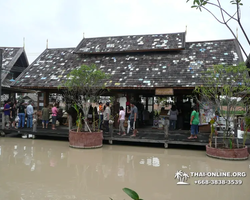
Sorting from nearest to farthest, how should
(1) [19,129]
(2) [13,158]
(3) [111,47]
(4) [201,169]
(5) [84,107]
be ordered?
(4) [201,169] < (2) [13,158] < (5) [84,107] < (1) [19,129] < (3) [111,47]

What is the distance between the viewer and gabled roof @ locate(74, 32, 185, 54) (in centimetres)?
1209

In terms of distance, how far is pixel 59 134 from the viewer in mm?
9914

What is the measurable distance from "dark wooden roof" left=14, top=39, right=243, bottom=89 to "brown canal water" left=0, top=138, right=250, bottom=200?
3175 mm

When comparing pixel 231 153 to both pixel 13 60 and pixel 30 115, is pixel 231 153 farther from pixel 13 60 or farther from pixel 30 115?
pixel 13 60

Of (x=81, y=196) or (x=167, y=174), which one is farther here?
(x=167, y=174)

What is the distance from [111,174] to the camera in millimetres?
5594

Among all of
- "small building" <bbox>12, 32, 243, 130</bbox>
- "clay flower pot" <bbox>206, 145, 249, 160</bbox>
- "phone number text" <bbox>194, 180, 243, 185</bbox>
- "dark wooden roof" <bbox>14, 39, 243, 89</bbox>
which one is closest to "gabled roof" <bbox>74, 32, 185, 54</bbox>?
"small building" <bbox>12, 32, 243, 130</bbox>

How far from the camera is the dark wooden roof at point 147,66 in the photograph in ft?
33.6

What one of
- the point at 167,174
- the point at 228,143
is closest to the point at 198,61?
the point at 228,143

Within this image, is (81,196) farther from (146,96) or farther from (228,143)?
(146,96)

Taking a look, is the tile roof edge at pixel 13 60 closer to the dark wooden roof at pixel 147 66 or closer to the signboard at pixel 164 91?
the dark wooden roof at pixel 147 66

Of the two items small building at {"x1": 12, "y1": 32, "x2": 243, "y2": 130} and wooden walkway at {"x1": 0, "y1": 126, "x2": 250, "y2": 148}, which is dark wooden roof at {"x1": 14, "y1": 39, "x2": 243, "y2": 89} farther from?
wooden walkway at {"x1": 0, "y1": 126, "x2": 250, "y2": 148}

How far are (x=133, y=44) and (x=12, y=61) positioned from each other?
9731 millimetres

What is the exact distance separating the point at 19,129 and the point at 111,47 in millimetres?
6327
